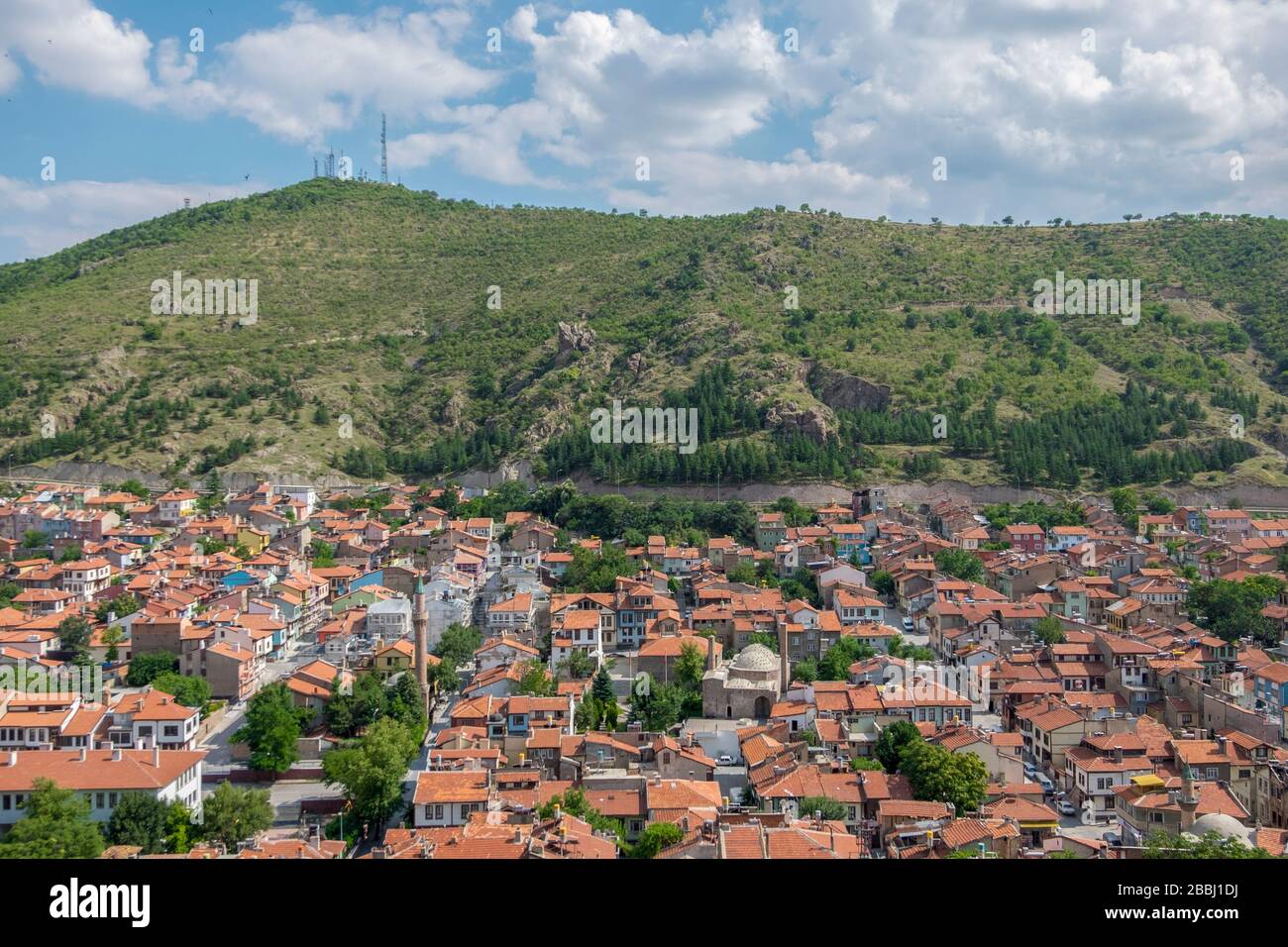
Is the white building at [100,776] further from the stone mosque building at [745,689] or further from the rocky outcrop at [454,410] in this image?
the rocky outcrop at [454,410]

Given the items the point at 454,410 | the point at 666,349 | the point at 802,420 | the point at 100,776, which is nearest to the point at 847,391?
the point at 802,420

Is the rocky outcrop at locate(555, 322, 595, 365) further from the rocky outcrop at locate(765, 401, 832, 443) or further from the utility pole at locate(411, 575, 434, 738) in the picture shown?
the utility pole at locate(411, 575, 434, 738)

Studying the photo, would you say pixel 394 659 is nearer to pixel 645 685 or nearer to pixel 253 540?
pixel 645 685

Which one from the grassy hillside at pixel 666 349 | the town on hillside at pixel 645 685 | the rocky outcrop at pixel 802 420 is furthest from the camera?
the grassy hillside at pixel 666 349

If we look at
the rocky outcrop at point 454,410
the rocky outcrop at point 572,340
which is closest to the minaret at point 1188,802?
the rocky outcrop at point 454,410

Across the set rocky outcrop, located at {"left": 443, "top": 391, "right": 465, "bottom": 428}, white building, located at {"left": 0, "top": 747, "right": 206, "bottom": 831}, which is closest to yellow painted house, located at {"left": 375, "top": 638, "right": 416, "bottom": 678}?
white building, located at {"left": 0, "top": 747, "right": 206, "bottom": 831}
